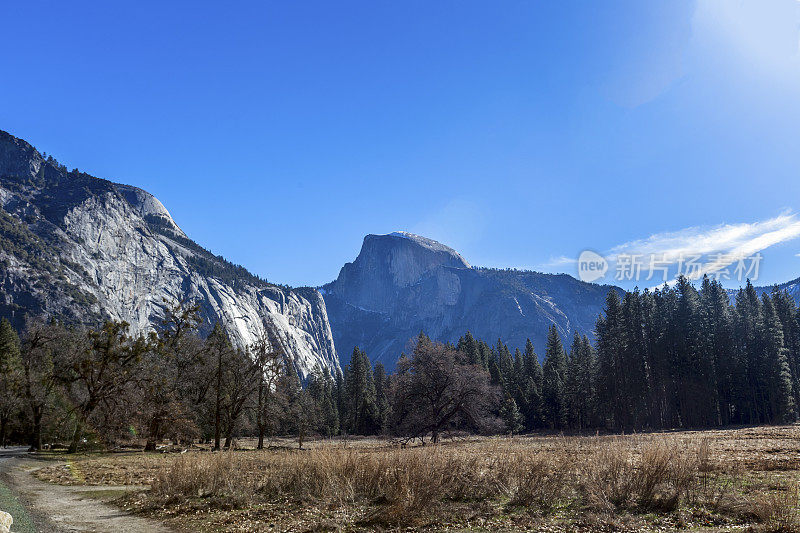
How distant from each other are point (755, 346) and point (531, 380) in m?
34.7

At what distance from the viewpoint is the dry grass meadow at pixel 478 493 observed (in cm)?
1037

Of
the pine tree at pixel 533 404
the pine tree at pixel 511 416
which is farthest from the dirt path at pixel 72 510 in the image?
the pine tree at pixel 533 404

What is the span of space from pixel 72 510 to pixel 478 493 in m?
12.4

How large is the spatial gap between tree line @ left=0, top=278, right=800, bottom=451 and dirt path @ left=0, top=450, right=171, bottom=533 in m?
18.5

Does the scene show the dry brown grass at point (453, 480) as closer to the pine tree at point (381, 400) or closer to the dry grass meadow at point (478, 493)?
the dry grass meadow at point (478, 493)

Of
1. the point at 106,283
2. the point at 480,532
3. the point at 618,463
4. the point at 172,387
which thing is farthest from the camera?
the point at 106,283

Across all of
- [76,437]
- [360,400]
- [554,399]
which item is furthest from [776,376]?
[76,437]

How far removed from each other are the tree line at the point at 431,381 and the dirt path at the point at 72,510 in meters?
18.5

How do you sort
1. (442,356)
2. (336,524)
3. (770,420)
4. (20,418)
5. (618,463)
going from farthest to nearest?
(770,420)
(20,418)
(442,356)
(618,463)
(336,524)

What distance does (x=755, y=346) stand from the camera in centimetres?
6331

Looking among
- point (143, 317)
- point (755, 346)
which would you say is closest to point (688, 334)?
point (755, 346)

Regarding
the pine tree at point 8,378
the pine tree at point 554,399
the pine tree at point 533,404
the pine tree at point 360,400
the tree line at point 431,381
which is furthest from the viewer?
the pine tree at point 360,400

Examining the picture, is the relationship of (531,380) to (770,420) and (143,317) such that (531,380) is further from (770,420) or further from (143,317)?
(143,317)

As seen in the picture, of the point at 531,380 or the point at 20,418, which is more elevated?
the point at 531,380
